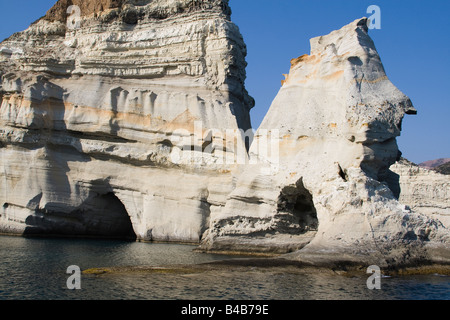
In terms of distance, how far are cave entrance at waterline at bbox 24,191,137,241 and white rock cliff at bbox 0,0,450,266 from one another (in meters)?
0.06

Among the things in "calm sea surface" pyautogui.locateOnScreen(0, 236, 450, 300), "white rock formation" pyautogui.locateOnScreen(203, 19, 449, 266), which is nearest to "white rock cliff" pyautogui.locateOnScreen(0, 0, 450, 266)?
"white rock formation" pyautogui.locateOnScreen(203, 19, 449, 266)

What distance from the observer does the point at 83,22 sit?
25578 mm

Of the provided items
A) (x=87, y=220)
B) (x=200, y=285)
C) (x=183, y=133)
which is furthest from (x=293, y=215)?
(x=87, y=220)

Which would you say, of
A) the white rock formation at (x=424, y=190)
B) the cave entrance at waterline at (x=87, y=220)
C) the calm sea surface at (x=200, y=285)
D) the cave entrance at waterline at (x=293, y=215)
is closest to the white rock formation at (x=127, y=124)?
the cave entrance at waterline at (x=87, y=220)

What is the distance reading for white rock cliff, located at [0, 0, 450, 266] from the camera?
16438 mm

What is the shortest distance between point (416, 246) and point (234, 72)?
42.8ft

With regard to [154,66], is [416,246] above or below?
below

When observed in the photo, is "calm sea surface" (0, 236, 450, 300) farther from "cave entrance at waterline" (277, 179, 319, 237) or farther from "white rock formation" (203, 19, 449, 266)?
"cave entrance at waterline" (277, 179, 319, 237)

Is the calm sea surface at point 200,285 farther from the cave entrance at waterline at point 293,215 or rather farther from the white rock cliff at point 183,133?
the cave entrance at waterline at point 293,215

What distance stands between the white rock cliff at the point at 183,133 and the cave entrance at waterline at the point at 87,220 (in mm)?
60

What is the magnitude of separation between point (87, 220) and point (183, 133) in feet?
20.3

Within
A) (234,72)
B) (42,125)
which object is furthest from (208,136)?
(42,125)

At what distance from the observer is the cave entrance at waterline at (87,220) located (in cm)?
2206

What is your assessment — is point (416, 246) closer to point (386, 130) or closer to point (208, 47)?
point (386, 130)
